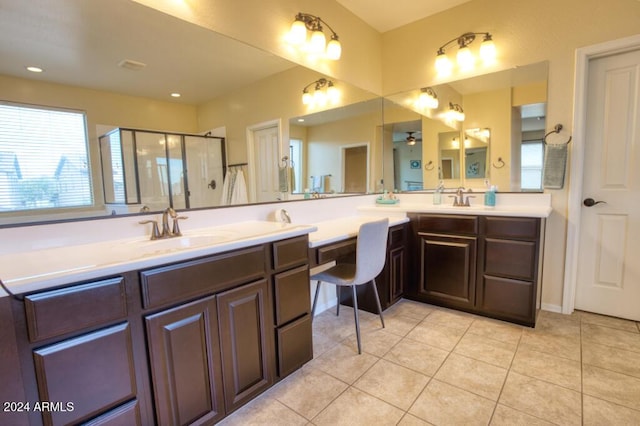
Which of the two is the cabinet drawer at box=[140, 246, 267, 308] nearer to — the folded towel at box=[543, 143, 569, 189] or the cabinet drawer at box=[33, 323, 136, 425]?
the cabinet drawer at box=[33, 323, 136, 425]

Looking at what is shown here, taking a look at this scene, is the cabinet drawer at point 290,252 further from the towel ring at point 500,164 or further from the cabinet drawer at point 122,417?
the towel ring at point 500,164

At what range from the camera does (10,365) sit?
85 cm

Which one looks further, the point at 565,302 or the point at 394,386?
the point at 565,302

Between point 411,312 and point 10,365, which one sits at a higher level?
point 10,365

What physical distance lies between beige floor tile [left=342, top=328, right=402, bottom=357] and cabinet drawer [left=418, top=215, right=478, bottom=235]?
0.93m

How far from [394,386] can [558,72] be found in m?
2.57

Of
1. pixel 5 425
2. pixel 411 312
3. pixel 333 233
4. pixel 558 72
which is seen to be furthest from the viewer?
pixel 411 312

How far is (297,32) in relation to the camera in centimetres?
220

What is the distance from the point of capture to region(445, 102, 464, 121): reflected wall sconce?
289 centimetres

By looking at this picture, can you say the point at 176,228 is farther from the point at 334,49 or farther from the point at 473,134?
the point at 473,134

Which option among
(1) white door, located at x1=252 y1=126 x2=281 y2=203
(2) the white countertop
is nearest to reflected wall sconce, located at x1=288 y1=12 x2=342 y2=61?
→ (1) white door, located at x1=252 y1=126 x2=281 y2=203

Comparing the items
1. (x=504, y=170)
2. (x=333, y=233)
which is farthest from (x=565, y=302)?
(x=333, y=233)

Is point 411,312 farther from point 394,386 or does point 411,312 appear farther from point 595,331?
point 595,331

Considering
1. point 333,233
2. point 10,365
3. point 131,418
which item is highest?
point 333,233
